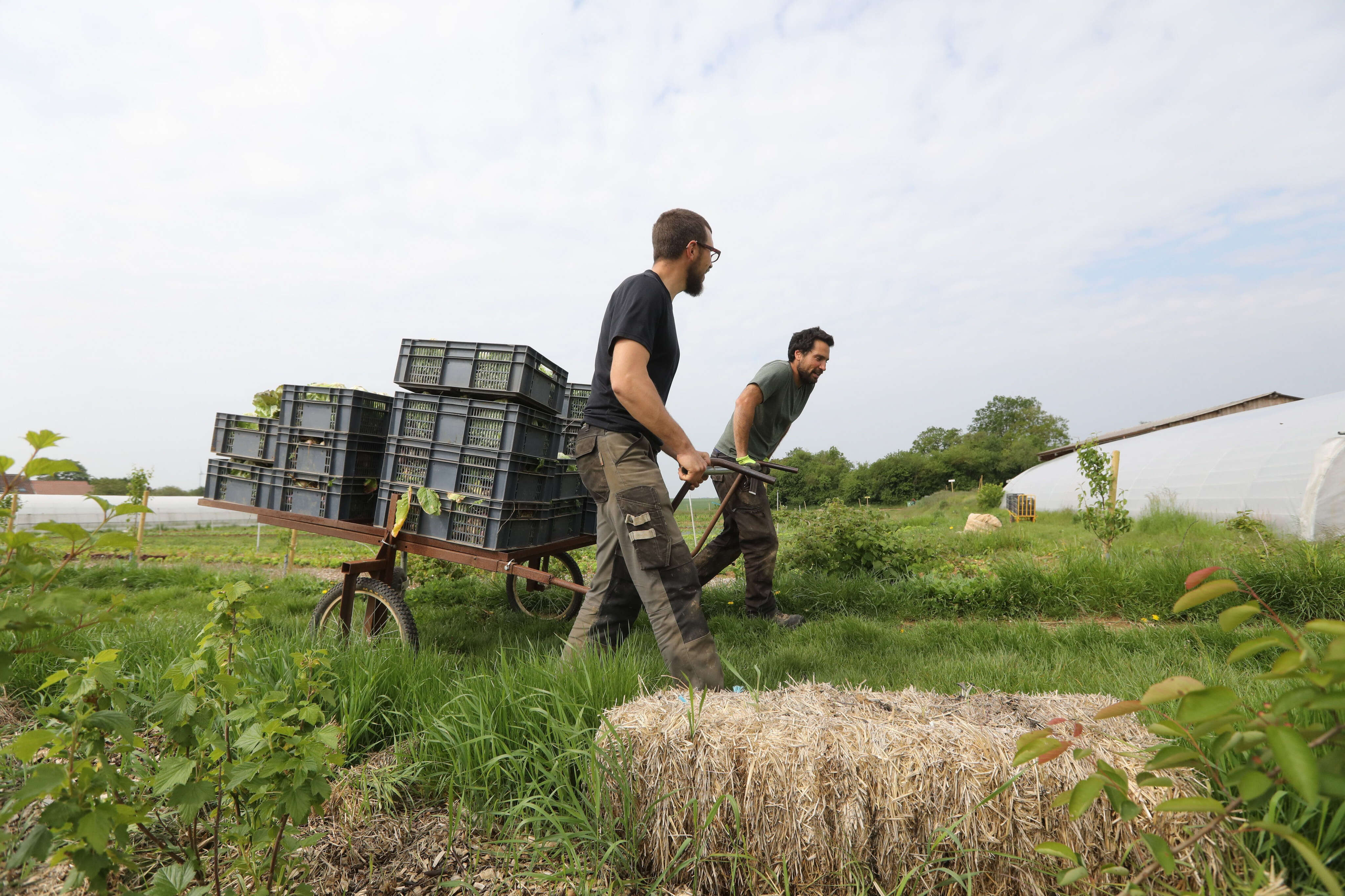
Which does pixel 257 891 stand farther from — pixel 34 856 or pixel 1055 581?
pixel 1055 581

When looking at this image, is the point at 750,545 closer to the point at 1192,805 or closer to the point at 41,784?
the point at 1192,805

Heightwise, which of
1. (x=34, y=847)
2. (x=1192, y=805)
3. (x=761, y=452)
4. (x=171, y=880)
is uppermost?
(x=761, y=452)

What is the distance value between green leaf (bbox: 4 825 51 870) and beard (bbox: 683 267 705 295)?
9.40ft

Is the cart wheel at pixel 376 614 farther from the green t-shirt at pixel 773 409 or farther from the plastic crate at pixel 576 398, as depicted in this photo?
the green t-shirt at pixel 773 409

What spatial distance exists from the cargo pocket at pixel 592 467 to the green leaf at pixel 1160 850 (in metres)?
2.34

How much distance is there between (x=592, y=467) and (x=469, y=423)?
3.72 ft

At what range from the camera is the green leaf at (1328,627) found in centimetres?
84

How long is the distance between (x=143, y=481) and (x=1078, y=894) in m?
18.1

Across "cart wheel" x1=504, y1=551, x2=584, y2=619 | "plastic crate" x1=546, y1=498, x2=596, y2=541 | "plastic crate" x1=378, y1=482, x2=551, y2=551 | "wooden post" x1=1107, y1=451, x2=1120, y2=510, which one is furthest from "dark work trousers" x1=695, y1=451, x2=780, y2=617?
"wooden post" x1=1107, y1=451, x2=1120, y2=510

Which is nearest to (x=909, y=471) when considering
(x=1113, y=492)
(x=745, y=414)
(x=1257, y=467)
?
(x=1257, y=467)

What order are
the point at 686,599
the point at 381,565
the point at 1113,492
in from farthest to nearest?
the point at 1113,492
the point at 381,565
the point at 686,599

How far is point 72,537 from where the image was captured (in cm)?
123

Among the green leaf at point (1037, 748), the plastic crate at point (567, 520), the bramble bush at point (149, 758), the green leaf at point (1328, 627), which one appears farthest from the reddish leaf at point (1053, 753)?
the plastic crate at point (567, 520)

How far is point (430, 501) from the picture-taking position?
3814 mm
